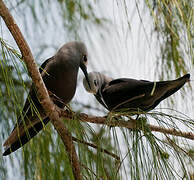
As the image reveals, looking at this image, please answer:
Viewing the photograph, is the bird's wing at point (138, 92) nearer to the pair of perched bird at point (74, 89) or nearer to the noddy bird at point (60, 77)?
the pair of perched bird at point (74, 89)

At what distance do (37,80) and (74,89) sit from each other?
51 cm

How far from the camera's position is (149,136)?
0.83 metres

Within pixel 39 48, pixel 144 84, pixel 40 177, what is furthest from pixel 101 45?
pixel 40 177

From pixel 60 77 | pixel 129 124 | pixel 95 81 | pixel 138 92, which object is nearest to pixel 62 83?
pixel 60 77

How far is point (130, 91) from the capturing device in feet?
4.07

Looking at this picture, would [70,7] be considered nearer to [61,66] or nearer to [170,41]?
[61,66]

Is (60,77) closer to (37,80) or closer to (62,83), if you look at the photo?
(62,83)

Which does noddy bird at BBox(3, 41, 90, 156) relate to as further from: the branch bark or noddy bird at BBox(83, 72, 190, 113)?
the branch bark

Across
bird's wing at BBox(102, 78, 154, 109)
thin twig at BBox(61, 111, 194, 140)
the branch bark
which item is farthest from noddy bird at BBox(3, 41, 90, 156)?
the branch bark

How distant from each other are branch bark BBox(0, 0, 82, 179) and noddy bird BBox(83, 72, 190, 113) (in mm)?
258

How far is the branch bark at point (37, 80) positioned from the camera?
721mm

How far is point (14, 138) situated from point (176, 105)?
60 cm

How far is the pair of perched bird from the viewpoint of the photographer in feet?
3.77

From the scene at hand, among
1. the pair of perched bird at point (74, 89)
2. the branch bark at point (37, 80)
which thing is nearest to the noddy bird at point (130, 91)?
the pair of perched bird at point (74, 89)
